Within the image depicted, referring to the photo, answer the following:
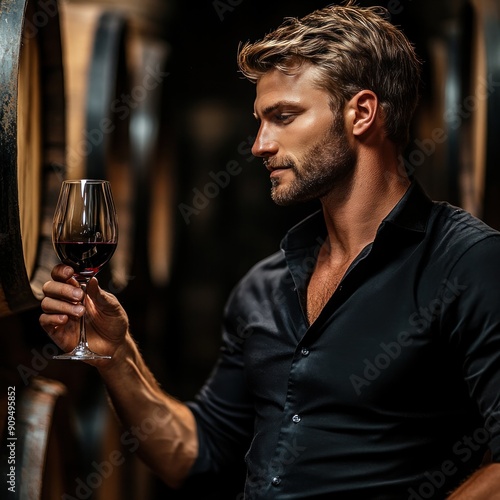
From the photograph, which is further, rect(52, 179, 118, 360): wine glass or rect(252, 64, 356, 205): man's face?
rect(252, 64, 356, 205): man's face

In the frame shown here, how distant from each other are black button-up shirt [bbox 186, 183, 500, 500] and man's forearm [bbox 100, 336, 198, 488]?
0.24 meters

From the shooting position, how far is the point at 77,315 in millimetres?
1520

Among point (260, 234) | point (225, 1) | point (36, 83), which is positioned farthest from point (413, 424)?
point (225, 1)

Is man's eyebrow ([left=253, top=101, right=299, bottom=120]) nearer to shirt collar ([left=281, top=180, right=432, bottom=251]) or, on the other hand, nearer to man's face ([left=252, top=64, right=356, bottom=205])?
man's face ([left=252, top=64, right=356, bottom=205])

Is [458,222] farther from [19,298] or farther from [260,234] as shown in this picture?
[260,234]

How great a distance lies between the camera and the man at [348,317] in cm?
161
